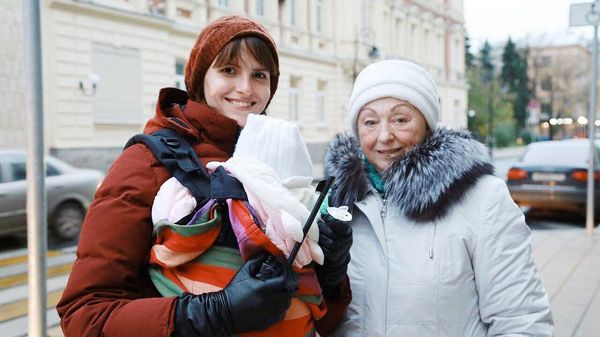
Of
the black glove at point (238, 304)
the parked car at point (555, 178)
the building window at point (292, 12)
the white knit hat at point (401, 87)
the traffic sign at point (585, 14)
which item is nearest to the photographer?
the black glove at point (238, 304)

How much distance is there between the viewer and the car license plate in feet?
34.9

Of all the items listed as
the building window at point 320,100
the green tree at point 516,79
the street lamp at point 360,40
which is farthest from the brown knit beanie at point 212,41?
the green tree at point 516,79

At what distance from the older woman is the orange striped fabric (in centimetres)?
51

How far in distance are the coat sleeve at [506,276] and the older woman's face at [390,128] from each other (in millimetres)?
350

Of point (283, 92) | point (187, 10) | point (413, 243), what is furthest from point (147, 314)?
point (283, 92)

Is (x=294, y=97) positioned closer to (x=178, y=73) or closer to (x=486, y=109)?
(x=178, y=73)

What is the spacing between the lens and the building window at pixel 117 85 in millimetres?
17109

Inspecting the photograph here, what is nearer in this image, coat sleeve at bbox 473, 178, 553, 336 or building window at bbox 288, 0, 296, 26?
coat sleeve at bbox 473, 178, 553, 336

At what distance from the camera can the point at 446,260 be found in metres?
1.85

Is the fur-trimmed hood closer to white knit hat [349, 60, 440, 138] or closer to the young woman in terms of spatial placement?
white knit hat [349, 60, 440, 138]

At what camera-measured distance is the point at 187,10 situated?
20531mm

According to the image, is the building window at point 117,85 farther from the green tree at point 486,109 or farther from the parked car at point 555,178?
the green tree at point 486,109

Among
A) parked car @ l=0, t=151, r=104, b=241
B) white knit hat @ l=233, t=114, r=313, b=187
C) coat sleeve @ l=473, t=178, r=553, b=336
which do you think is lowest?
parked car @ l=0, t=151, r=104, b=241

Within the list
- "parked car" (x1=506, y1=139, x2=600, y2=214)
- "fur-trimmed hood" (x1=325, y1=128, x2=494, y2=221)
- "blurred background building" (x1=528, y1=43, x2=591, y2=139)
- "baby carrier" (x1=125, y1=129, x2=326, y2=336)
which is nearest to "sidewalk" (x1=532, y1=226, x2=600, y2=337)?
"parked car" (x1=506, y1=139, x2=600, y2=214)
